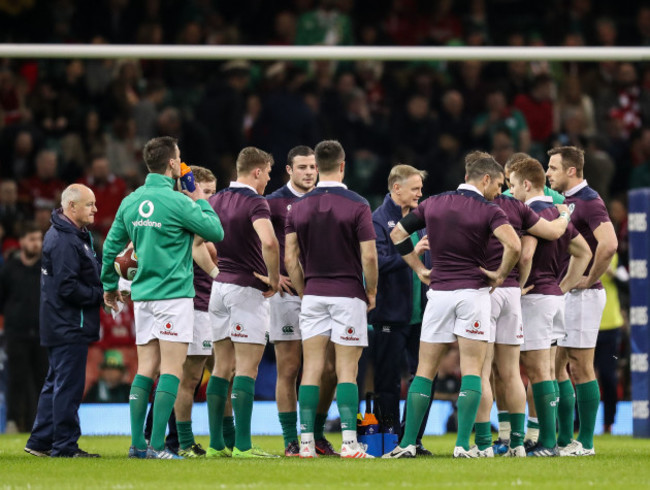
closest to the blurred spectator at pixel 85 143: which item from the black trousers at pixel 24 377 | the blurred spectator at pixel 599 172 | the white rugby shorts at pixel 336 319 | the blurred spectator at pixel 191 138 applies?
the blurred spectator at pixel 191 138

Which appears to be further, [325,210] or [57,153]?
[57,153]

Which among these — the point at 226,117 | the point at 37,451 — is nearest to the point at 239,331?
the point at 37,451

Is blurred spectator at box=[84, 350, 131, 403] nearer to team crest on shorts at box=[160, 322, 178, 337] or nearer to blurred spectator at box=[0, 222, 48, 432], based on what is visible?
blurred spectator at box=[0, 222, 48, 432]

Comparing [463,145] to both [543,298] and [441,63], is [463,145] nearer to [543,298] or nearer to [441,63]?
[441,63]

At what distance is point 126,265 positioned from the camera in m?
9.78

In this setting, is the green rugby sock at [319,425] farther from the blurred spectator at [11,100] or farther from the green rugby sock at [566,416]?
the blurred spectator at [11,100]

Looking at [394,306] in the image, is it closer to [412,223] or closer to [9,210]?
[412,223]

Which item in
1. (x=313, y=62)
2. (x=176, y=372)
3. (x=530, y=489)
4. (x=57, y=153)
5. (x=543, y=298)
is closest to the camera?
(x=530, y=489)

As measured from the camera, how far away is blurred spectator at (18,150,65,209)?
56.1 feet

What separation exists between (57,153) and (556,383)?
10.00m

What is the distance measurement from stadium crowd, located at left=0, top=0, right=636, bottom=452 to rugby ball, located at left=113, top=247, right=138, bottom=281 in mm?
A: 6150

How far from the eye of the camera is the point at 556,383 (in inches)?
412

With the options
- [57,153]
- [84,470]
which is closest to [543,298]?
[84,470]

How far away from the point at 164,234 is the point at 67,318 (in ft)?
4.52
